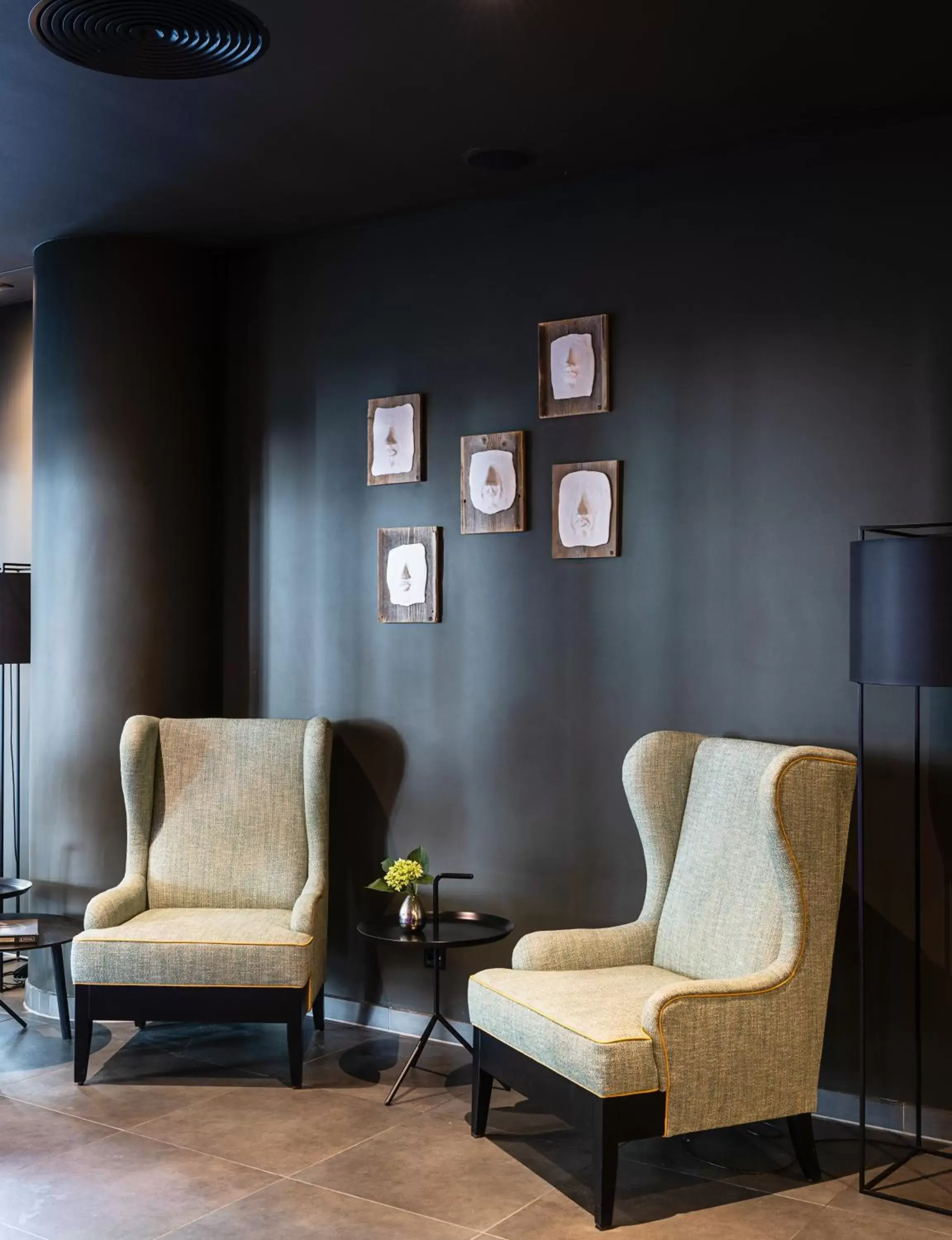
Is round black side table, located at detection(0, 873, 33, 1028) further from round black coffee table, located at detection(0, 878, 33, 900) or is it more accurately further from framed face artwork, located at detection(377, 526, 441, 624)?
framed face artwork, located at detection(377, 526, 441, 624)

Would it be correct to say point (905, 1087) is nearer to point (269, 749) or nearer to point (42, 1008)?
point (269, 749)

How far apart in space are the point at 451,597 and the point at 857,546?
5.38 feet

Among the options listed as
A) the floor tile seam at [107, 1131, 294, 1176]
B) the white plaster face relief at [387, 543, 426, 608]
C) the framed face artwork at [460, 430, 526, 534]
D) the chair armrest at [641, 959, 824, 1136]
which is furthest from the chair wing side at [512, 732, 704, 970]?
the white plaster face relief at [387, 543, 426, 608]

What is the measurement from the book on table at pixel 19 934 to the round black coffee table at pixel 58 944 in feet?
0.04

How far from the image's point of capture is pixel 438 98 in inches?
139

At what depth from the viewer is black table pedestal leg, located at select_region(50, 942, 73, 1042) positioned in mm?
4449

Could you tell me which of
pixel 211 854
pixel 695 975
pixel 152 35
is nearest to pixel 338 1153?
pixel 695 975

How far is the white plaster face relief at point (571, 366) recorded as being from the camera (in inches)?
164

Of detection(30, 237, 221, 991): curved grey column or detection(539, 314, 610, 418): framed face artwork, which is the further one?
detection(30, 237, 221, 991): curved grey column

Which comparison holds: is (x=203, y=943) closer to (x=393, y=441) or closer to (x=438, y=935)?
(x=438, y=935)

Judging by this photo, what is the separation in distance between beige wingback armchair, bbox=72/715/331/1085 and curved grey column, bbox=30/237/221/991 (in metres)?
0.23

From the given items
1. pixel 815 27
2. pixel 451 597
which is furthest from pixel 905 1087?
pixel 815 27

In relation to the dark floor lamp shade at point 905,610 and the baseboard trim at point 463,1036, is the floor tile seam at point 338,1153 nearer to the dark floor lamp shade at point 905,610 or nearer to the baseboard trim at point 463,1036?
the baseboard trim at point 463,1036

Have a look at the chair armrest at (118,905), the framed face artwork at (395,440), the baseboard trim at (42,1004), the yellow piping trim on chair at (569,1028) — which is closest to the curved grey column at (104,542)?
the baseboard trim at (42,1004)
